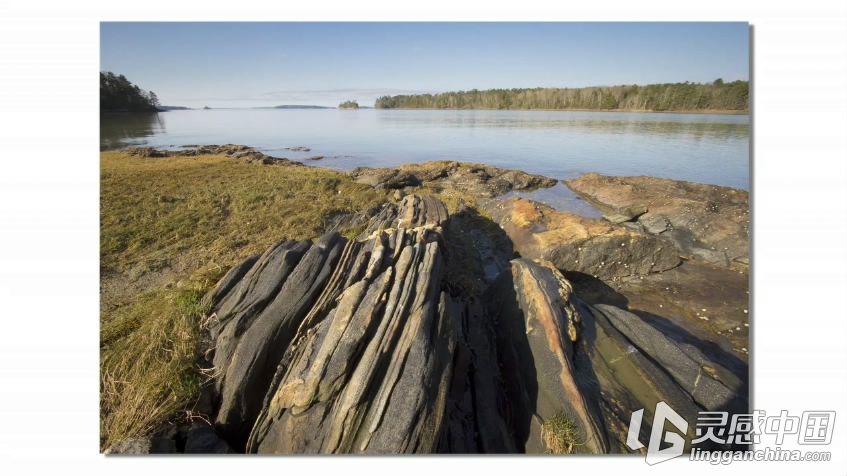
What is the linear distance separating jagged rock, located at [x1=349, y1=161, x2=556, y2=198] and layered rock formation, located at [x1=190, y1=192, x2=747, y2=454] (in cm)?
1347

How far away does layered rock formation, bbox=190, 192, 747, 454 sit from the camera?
3.47 meters

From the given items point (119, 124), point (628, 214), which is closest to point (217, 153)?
point (119, 124)

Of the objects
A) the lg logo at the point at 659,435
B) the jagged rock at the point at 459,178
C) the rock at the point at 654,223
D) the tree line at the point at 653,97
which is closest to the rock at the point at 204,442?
the lg logo at the point at 659,435

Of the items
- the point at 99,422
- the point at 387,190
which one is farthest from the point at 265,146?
the point at 99,422

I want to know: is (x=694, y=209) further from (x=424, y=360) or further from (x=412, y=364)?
(x=412, y=364)

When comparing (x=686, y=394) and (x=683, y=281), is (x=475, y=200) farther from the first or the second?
(x=686, y=394)

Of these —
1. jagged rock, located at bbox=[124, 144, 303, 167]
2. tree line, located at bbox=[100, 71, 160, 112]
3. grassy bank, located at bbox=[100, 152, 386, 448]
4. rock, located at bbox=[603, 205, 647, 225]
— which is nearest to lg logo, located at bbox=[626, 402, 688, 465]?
grassy bank, located at bbox=[100, 152, 386, 448]

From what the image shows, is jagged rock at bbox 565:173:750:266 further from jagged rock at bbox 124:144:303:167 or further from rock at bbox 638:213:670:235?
jagged rock at bbox 124:144:303:167

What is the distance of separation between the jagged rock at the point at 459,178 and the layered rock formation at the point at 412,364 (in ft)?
44.2

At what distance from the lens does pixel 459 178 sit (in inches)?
828

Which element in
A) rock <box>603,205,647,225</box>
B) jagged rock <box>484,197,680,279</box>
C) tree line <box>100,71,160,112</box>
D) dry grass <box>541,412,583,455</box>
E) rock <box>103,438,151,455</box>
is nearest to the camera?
rock <box>103,438,151,455</box>

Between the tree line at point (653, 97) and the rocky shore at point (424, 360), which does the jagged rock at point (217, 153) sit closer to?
the rocky shore at point (424, 360)

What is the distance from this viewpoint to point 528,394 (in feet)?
14.3

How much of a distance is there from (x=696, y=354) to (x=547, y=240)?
516 cm
